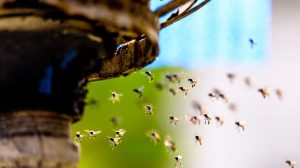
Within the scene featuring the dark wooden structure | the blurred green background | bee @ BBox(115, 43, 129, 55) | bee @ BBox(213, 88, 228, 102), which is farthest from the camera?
the blurred green background

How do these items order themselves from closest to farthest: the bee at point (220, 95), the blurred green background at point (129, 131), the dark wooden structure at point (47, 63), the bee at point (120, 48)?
the dark wooden structure at point (47, 63)
the bee at point (120, 48)
the bee at point (220, 95)
the blurred green background at point (129, 131)

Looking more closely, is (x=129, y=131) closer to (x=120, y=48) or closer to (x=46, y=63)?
(x=120, y=48)

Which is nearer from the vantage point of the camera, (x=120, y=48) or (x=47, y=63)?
(x=47, y=63)

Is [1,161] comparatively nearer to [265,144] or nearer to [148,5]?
[148,5]

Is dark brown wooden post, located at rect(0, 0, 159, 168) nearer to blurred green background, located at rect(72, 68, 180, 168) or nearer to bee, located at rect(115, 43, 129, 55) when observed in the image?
bee, located at rect(115, 43, 129, 55)

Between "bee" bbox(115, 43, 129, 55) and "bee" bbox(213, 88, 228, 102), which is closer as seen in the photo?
"bee" bbox(115, 43, 129, 55)

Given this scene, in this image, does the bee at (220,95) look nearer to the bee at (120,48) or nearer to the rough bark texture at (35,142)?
the bee at (120,48)

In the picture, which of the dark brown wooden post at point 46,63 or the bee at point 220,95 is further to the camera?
the bee at point 220,95

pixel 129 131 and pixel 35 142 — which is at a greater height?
pixel 35 142

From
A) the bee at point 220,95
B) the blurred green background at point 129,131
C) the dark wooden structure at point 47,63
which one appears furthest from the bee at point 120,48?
the blurred green background at point 129,131

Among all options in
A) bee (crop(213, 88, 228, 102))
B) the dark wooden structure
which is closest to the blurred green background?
bee (crop(213, 88, 228, 102))

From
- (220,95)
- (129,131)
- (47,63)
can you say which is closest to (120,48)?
(47,63)
